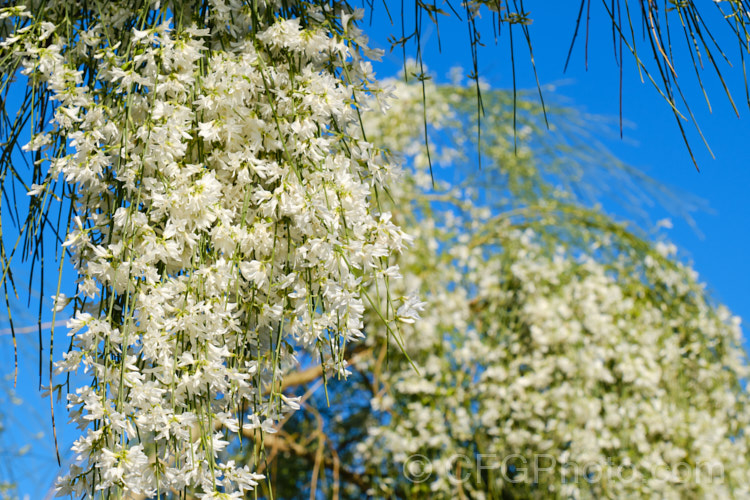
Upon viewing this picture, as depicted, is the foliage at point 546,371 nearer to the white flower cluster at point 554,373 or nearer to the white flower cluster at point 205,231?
the white flower cluster at point 554,373

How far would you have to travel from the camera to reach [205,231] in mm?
717

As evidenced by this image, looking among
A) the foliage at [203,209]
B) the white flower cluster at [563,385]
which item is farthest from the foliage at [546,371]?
the foliage at [203,209]

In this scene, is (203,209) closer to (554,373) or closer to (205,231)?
(205,231)

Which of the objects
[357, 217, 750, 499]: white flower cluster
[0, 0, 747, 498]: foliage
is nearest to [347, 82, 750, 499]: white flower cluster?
[357, 217, 750, 499]: white flower cluster

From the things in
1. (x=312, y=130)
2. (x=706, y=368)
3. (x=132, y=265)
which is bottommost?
(x=132, y=265)

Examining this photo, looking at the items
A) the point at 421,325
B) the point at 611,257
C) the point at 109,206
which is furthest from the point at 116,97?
the point at 611,257

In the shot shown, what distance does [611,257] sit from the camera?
2693 mm

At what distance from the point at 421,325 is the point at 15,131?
1.77m

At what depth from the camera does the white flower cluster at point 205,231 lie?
68cm

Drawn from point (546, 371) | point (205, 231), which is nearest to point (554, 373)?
point (546, 371)

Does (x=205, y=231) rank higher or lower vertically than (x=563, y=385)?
lower

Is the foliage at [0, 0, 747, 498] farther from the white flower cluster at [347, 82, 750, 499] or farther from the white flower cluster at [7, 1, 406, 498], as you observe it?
the white flower cluster at [347, 82, 750, 499]

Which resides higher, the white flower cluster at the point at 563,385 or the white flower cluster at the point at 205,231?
A: the white flower cluster at the point at 563,385

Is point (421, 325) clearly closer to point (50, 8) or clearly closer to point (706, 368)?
point (706, 368)
